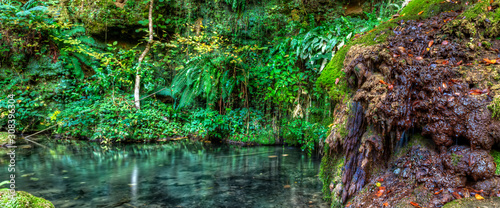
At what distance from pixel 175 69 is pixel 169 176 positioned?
498cm

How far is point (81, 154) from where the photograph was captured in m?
6.55

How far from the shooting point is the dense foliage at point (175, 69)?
23.0 ft

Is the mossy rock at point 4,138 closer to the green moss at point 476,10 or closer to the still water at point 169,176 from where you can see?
the still water at point 169,176

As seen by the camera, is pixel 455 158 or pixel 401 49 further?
pixel 401 49

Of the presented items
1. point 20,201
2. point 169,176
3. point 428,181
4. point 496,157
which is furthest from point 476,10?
point 169,176

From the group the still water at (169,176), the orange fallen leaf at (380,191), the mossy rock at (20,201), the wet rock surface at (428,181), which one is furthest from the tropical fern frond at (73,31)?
the orange fallen leaf at (380,191)

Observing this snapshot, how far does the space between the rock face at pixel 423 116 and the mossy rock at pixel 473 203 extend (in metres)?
0.07

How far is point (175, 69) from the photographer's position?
29.5 feet

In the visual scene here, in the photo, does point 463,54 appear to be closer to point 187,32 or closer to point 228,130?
point 228,130

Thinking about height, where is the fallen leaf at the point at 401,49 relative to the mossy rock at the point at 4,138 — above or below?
above

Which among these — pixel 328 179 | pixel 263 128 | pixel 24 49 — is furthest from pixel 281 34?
pixel 24 49

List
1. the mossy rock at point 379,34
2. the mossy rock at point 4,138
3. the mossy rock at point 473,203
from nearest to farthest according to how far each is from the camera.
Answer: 1. the mossy rock at point 473,203
2. the mossy rock at point 379,34
3. the mossy rock at point 4,138

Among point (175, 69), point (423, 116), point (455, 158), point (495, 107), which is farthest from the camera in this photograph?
point (175, 69)

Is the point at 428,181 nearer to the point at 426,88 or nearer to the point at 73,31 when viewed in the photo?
the point at 426,88
